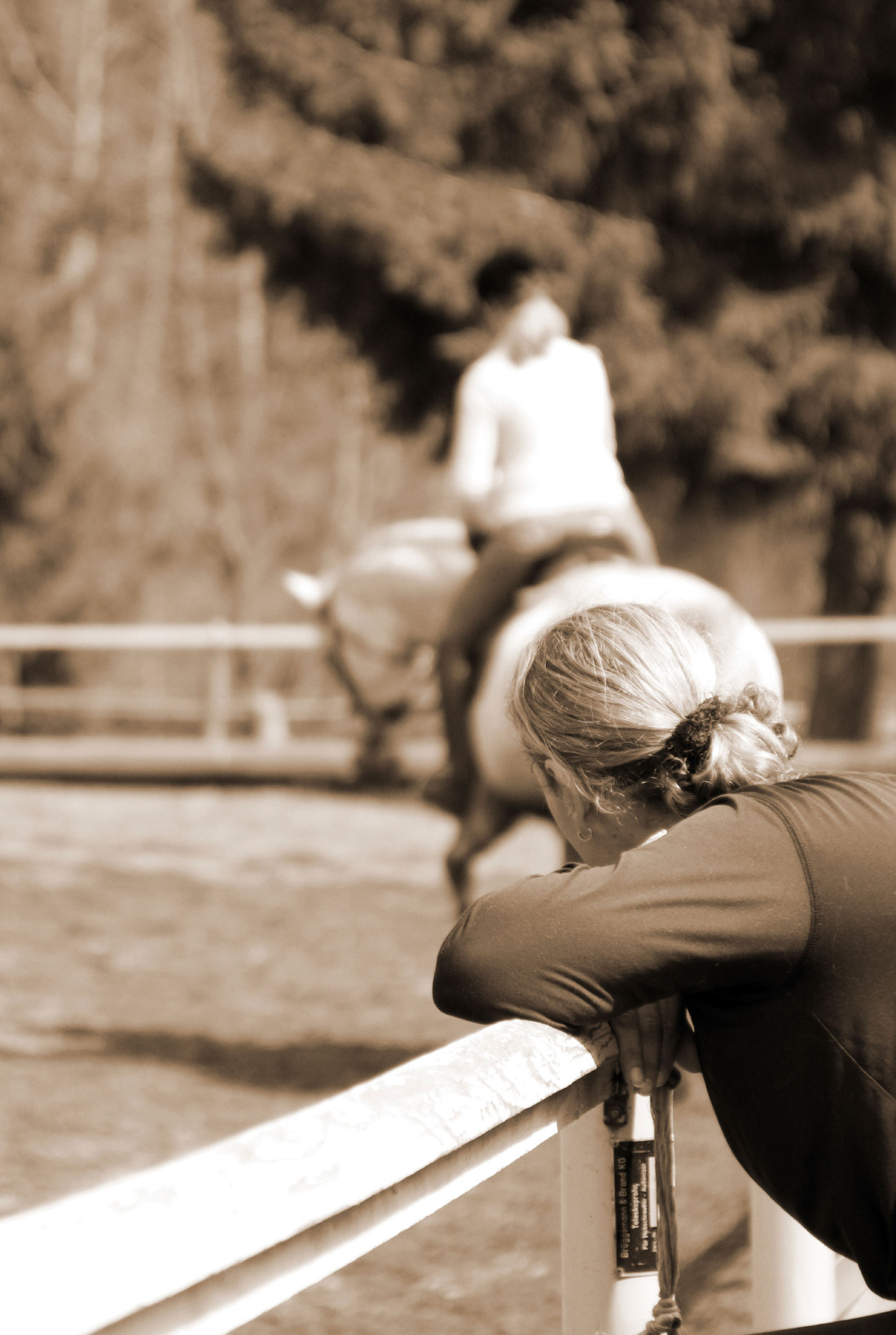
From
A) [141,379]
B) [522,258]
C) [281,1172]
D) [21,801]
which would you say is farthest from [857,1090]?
[141,379]

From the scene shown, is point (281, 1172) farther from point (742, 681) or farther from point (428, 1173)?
point (742, 681)

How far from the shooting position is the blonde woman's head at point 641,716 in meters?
1.29

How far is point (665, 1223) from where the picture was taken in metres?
1.28

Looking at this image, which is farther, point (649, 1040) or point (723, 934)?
point (649, 1040)

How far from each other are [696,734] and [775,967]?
0.22 m

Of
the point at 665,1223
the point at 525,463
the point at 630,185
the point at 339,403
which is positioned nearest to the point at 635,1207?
the point at 665,1223

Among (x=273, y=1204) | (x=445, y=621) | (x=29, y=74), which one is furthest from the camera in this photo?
(x=29, y=74)

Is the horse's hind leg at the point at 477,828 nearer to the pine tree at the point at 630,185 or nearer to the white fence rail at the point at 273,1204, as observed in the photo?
the white fence rail at the point at 273,1204

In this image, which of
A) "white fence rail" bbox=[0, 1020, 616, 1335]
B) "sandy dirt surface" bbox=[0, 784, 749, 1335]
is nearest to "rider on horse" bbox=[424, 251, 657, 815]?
"sandy dirt surface" bbox=[0, 784, 749, 1335]

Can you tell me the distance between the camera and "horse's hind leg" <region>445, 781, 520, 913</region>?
4246mm

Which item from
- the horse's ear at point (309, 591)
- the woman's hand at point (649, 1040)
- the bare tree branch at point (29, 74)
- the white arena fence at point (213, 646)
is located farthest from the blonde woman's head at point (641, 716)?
the bare tree branch at point (29, 74)

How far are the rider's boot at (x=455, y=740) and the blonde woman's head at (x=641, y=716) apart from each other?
283cm

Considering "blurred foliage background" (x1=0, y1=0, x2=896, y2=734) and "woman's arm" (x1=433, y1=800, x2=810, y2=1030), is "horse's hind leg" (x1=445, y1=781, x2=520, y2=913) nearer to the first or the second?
"woman's arm" (x1=433, y1=800, x2=810, y2=1030)

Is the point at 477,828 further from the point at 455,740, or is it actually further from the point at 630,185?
the point at 630,185
